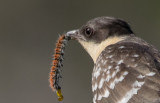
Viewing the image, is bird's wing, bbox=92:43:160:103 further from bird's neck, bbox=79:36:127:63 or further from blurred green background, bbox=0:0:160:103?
blurred green background, bbox=0:0:160:103

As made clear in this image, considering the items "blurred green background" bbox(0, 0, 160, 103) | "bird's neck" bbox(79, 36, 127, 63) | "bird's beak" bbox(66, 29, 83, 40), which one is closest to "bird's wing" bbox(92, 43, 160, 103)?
"bird's neck" bbox(79, 36, 127, 63)

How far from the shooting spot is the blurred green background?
14641 mm

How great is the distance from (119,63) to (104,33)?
127cm

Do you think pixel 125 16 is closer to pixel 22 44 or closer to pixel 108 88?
pixel 22 44

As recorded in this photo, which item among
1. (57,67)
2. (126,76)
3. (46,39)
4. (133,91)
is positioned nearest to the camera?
(133,91)

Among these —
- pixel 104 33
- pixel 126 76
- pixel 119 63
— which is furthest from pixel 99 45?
pixel 126 76

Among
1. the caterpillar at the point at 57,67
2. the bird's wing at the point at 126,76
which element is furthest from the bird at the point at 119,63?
the caterpillar at the point at 57,67

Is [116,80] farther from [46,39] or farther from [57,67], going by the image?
[46,39]

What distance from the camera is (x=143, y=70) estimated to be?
311 inches

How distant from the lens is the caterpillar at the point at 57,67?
932 centimetres

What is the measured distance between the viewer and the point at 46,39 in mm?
16688

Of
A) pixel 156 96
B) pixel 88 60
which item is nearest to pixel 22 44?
pixel 88 60

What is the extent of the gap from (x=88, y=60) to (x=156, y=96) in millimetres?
8500

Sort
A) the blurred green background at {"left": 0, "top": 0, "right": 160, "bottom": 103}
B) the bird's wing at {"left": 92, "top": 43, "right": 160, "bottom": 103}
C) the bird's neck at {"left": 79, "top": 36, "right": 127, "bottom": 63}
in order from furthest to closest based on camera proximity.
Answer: the blurred green background at {"left": 0, "top": 0, "right": 160, "bottom": 103}, the bird's neck at {"left": 79, "top": 36, "right": 127, "bottom": 63}, the bird's wing at {"left": 92, "top": 43, "right": 160, "bottom": 103}
